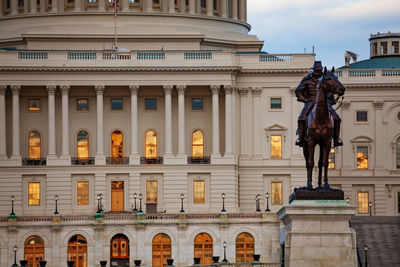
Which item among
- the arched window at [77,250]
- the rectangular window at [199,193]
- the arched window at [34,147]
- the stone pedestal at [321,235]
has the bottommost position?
the arched window at [77,250]

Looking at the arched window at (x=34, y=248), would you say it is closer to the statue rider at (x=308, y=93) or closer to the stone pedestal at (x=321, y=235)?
the statue rider at (x=308, y=93)

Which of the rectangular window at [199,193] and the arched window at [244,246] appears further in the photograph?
the rectangular window at [199,193]

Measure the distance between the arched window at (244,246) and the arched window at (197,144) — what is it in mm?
21915

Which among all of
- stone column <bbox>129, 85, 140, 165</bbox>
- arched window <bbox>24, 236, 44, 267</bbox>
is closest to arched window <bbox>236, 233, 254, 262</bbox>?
arched window <bbox>24, 236, 44, 267</bbox>

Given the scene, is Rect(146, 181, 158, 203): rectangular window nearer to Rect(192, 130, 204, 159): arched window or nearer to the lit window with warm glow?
Rect(192, 130, 204, 159): arched window

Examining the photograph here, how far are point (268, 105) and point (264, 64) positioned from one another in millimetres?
3767

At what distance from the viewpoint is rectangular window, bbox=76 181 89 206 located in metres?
116

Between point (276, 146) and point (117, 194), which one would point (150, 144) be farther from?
point (276, 146)

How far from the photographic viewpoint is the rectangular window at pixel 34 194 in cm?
11562

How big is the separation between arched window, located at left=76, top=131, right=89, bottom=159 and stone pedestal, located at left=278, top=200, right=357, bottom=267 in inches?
3173

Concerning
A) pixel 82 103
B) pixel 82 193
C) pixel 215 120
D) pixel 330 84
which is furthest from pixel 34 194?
pixel 330 84

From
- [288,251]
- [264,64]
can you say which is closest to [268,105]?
[264,64]

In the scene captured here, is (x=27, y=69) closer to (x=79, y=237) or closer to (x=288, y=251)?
(x=79, y=237)

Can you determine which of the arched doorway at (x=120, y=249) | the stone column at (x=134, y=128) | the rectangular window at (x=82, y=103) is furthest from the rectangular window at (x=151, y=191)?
the arched doorway at (x=120, y=249)
